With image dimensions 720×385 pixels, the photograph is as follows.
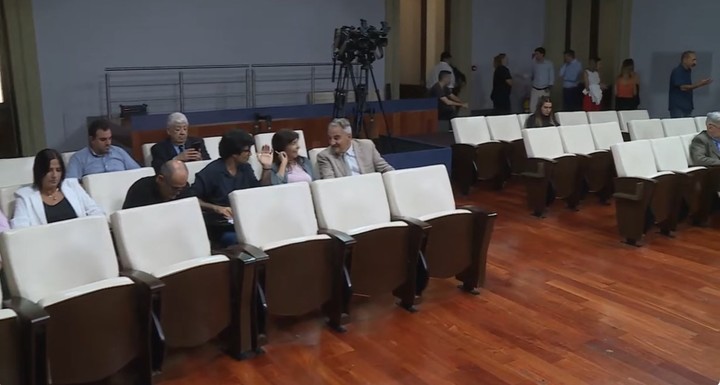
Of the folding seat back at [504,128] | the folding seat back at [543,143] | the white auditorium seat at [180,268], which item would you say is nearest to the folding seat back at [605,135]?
the folding seat back at [543,143]

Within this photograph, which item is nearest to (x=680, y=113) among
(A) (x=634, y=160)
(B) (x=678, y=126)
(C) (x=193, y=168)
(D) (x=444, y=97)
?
(B) (x=678, y=126)

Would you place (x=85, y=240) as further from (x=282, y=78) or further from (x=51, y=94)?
(x=282, y=78)

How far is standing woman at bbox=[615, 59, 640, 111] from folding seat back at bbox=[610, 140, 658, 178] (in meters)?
4.85

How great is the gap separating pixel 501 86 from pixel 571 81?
109 cm

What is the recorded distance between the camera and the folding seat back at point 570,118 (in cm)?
805

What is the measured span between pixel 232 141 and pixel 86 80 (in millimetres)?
4802

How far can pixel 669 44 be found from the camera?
10438 millimetres

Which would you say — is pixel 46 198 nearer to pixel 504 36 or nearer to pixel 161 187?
pixel 161 187

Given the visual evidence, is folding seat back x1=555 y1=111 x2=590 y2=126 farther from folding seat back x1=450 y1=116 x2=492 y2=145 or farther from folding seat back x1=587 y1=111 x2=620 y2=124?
folding seat back x1=450 y1=116 x2=492 y2=145

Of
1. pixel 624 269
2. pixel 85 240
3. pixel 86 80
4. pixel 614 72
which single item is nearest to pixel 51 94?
pixel 86 80

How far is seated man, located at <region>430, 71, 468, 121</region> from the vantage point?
363 inches

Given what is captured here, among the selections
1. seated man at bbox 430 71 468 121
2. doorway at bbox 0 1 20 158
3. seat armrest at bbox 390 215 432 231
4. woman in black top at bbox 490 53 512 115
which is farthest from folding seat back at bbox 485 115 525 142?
doorway at bbox 0 1 20 158

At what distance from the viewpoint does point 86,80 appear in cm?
830

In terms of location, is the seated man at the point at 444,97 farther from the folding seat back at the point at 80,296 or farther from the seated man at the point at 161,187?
the folding seat back at the point at 80,296
